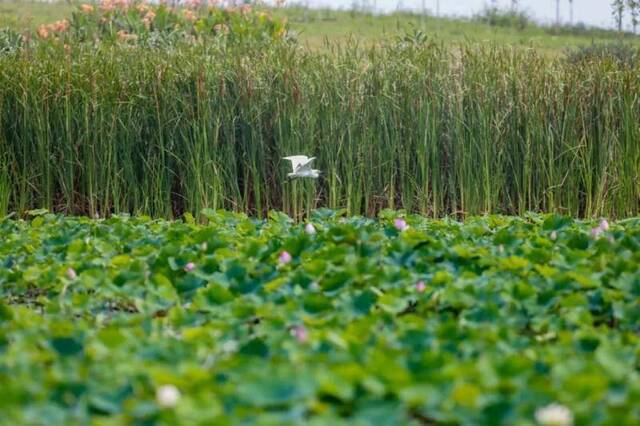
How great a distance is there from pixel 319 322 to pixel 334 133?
322 cm

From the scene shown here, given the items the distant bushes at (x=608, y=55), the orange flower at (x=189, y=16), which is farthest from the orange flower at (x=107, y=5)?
the distant bushes at (x=608, y=55)

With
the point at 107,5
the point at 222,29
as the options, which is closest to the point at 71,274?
the point at 222,29

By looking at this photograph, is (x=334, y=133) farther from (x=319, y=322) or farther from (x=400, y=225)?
(x=319, y=322)

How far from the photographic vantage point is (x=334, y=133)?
5.50 m

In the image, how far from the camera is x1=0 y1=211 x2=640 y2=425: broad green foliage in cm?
171

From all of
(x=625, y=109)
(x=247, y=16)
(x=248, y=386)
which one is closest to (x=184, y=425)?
(x=248, y=386)

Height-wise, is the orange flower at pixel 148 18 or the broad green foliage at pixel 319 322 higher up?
the orange flower at pixel 148 18

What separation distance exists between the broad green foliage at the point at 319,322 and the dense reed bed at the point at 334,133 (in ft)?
4.42

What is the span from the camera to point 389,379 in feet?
5.79

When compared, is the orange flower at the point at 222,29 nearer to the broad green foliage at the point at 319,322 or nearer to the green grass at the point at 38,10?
the broad green foliage at the point at 319,322

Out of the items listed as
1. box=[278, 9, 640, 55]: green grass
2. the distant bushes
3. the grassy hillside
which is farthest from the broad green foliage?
box=[278, 9, 640, 55]: green grass

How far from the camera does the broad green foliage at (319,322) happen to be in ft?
5.59

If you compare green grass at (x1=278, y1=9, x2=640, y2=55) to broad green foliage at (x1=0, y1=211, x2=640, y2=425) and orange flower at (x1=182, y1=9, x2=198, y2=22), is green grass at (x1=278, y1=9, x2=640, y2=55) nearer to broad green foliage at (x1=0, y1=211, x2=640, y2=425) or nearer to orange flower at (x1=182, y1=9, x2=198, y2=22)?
orange flower at (x1=182, y1=9, x2=198, y2=22)

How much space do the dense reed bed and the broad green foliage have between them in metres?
1.35
